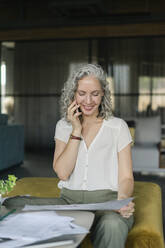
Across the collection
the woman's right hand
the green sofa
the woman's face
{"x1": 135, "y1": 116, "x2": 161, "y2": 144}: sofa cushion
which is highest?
the woman's face

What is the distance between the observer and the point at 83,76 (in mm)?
1870

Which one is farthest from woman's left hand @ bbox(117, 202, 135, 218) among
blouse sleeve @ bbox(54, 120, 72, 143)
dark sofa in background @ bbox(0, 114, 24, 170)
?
dark sofa in background @ bbox(0, 114, 24, 170)

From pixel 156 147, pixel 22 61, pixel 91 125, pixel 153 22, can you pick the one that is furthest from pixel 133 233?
pixel 22 61

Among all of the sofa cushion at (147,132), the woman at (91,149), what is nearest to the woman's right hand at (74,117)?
the woman at (91,149)

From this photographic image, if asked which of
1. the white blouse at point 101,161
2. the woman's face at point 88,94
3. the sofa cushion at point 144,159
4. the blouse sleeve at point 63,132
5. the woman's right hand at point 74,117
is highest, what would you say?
the woman's face at point 88,94

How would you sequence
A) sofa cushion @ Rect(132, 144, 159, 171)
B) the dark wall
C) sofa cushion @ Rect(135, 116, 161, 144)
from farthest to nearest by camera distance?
the dark wall, sofa cushion @ Rect(135, 116, 161, 144), sofa cushion @ Rect(132, 144, 159, 171)

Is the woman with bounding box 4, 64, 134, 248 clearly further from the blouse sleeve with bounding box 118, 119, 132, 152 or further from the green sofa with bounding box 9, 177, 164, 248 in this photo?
the green sofa with bounding box 9, 177, 164, 248

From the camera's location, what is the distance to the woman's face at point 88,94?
6.08 ft

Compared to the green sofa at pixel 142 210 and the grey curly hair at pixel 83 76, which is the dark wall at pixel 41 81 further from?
the grey curly hair at pixel 83 76

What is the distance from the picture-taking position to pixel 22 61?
9852 millimetres

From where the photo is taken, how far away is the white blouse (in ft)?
5.92

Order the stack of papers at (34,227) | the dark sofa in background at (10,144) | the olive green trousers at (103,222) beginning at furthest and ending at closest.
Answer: the dark sofa in background at (10,144) → the olive green trousers at (103,222) → the stack of papers at (34,227)

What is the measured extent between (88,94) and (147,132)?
4.72m

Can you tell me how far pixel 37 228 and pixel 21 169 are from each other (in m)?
5.29
